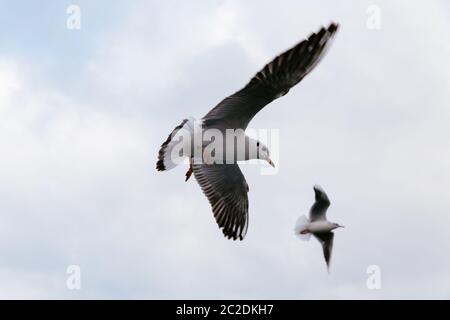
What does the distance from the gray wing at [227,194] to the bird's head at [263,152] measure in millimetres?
552

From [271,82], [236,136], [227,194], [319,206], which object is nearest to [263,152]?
[236,136]

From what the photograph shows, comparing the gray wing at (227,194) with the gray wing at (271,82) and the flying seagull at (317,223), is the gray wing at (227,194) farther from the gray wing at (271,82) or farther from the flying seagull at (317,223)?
the flying seagull at (317,223)

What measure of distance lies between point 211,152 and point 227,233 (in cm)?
119

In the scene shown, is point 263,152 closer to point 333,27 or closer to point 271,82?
point 271,82

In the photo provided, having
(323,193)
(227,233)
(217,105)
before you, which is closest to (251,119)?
(217,105)

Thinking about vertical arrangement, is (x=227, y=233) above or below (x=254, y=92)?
below

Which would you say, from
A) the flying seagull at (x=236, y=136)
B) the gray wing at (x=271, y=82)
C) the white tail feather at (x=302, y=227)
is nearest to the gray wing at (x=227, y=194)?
the flying seagull at (x=236, y=136)

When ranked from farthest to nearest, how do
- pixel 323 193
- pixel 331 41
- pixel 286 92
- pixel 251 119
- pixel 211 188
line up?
1. pixel 323 193
2. pixel 211 188
3. pixel 251 119
4. pixel 286 92
5. pixel 331 41

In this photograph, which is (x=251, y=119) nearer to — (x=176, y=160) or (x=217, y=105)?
(x=217, y=105)

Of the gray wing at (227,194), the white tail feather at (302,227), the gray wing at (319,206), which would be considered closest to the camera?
the gray wing at (227,194)

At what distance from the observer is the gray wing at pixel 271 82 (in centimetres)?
720

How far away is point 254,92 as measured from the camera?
7.69 meters

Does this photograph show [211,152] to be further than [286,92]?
Yes

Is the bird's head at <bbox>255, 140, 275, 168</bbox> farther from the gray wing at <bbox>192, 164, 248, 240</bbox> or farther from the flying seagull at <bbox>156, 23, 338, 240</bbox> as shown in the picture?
the gray wing at <bbox>192, 164, 248, 240</bbox>
